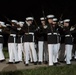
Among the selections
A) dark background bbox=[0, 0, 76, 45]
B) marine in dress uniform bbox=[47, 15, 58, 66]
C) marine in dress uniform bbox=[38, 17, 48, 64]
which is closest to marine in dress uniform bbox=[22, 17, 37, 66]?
marine in dress uniform bbox=[38, 17, 48, 64]

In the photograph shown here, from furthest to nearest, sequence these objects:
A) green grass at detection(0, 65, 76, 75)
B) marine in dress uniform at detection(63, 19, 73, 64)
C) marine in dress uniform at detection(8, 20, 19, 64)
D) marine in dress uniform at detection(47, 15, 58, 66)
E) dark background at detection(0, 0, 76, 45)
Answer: dark background at detection(0, 0, 76, 45), marine in dress uniform at detection(8, 20, 19, 64), marine in dress uniform at detection(63, 19, 73, 64), marine in dress uniform at detection(47, 15, 58, 66), green grass at detection(0, 65, 76, 75)

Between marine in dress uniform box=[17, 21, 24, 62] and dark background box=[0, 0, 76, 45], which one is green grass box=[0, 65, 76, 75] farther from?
dark background box=[0, 0, 76, 45]

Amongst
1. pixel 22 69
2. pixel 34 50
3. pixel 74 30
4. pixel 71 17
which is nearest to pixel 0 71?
pixel 22 69

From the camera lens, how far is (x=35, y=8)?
96.6 ft

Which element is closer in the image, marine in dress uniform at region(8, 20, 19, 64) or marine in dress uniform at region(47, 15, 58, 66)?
marine in dress uniform at region(47, 15, 58, 66)

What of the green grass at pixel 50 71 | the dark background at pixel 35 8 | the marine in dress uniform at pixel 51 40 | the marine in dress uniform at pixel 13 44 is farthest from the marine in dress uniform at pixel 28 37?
the dark background at pixel 35 8

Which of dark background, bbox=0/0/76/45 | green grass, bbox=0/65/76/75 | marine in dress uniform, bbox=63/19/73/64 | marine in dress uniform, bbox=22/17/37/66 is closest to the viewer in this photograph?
green grass, bbox=0/65/76/75

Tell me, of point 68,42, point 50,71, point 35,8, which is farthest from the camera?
point 35,8

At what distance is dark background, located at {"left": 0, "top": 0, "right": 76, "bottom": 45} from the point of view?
92.1ft

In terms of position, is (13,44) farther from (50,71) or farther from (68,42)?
(50,71)

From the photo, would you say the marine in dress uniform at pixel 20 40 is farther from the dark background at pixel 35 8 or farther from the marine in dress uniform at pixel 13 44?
the dark background at pixel 35 8

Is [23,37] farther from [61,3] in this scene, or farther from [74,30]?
[61,3]

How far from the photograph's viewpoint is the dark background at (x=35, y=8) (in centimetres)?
2807

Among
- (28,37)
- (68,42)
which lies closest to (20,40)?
(28,37)
